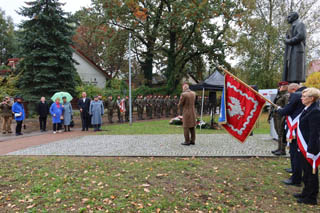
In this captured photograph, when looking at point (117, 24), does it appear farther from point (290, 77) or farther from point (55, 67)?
point (290, 77)

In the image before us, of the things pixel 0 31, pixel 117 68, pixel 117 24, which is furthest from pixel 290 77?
pixel 0 31

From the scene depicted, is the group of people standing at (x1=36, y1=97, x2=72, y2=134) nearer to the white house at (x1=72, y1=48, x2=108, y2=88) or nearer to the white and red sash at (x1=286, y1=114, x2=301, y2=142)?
the white and red sash at (x1=286, y1=114, x2=301, y2=142)

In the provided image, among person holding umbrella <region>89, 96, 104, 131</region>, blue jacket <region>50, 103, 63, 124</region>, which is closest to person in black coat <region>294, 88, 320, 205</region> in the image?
person holding umbrella <region>89, 96, 104, 131</region>

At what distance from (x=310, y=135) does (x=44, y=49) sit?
2000 centimetres

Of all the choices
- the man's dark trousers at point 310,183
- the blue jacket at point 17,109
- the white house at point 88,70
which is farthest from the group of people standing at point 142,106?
the white house at point 88,70

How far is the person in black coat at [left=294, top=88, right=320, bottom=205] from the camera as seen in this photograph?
11.5 ft

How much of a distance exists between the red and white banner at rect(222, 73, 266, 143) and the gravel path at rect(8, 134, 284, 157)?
114cm

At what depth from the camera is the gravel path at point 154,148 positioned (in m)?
6.91

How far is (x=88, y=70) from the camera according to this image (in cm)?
3534

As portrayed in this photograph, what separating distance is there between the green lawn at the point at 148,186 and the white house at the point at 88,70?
30.1 meters

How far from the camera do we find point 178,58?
3081cm

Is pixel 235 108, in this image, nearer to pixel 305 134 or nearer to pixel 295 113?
pixel 295 113

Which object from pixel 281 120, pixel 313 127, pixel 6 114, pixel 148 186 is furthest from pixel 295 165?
pixel 6 114

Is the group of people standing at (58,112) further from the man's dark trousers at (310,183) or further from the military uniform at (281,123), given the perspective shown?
the man's dark trousers at (310,183)
